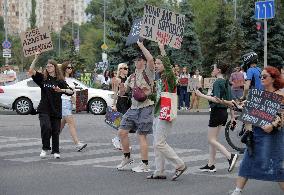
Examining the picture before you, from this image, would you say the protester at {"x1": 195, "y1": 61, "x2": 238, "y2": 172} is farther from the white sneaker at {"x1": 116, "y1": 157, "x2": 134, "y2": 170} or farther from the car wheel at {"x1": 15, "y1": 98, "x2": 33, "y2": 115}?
the car wheel at {"x1": 15, "y1": 98, "x2": 33, "y2": 115}

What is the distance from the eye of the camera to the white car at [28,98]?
2625 centimetres

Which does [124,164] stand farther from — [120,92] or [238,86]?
[238,86]

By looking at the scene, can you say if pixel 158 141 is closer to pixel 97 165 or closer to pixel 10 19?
pixel 97 165

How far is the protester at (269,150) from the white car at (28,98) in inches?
719

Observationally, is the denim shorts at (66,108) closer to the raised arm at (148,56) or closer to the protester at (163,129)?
the raised arm at (148,56)

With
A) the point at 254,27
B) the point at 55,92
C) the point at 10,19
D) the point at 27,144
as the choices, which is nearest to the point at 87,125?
the point at 27,144

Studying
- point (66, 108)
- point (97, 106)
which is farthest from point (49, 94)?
point (97, 106)

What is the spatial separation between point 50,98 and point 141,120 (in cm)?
259

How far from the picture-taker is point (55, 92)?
43.0 ft

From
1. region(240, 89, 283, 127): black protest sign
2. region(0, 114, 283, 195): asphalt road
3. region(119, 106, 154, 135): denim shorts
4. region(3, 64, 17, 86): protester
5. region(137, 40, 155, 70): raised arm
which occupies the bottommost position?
region(0, 114, 283, 195): asphalt road

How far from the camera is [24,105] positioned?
2628 cm

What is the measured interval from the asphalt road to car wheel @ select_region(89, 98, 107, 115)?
8541 mm

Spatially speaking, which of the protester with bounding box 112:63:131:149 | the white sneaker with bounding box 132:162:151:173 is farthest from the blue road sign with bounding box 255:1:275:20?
the white sneaker with bounding box 132:162:151:173

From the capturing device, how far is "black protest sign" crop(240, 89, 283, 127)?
26.3 ft
